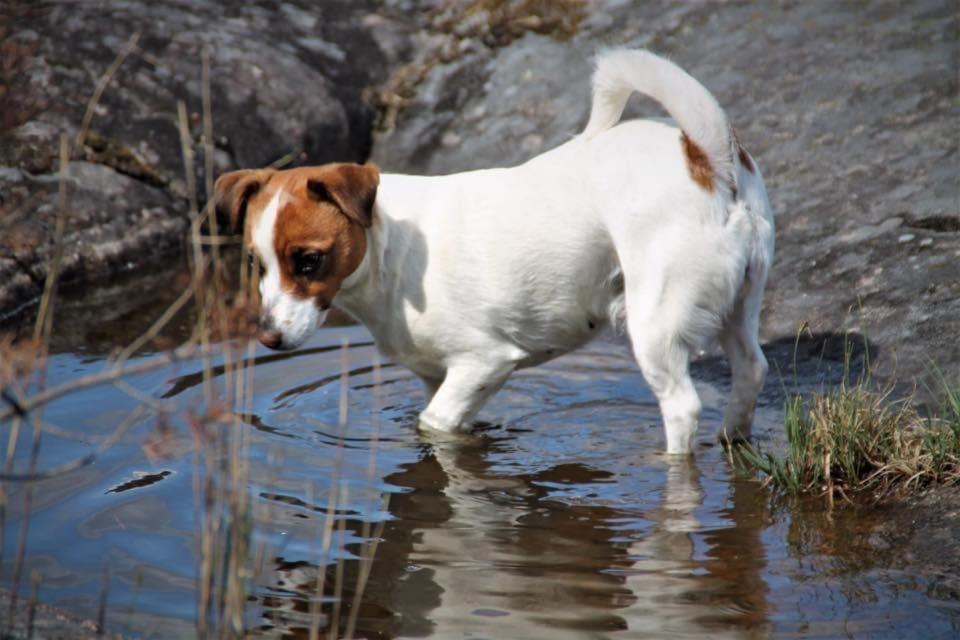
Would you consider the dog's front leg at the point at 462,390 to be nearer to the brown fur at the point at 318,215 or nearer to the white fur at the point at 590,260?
the white fur at the point at 590,260

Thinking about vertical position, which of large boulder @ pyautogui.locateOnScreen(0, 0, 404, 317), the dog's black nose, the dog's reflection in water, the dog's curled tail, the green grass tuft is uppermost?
large boulder @ pyautogui.locateOnScreen(0, 0, 404, 317)

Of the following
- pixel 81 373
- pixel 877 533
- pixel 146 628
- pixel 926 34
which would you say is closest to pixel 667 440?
pixel 877 533

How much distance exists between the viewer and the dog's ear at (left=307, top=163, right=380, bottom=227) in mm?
4461

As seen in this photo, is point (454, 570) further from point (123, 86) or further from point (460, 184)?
point (123, 86)

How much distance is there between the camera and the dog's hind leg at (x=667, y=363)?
14.4 feet

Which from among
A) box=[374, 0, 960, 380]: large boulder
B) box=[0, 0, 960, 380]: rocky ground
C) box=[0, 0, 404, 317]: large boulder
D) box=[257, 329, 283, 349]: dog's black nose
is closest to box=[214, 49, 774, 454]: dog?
box=[257, 329, 283, 349]: dog's black nose

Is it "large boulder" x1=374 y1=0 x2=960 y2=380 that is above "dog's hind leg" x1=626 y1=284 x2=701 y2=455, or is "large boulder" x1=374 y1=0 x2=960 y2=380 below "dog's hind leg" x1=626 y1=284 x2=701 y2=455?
above

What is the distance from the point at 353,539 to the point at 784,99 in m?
4.75


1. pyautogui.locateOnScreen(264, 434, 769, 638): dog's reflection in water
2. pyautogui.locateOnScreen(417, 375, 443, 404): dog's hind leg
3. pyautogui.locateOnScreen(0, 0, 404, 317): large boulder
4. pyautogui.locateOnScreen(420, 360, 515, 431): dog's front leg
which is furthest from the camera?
pyautogui.locateOnScreen(0, 0, 404, 317): large boulder

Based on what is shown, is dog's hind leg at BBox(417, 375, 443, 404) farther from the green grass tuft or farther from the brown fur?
the green grass tuft

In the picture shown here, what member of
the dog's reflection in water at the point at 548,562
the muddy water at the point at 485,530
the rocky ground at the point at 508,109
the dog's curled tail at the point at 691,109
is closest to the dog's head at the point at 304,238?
the muddy water at the point at 485,530

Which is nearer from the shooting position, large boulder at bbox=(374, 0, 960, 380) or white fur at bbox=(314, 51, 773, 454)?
white fur at bbox=(314, 51, 773, 454)

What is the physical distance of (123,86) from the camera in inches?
315

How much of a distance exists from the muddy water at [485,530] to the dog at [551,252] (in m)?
0.37
